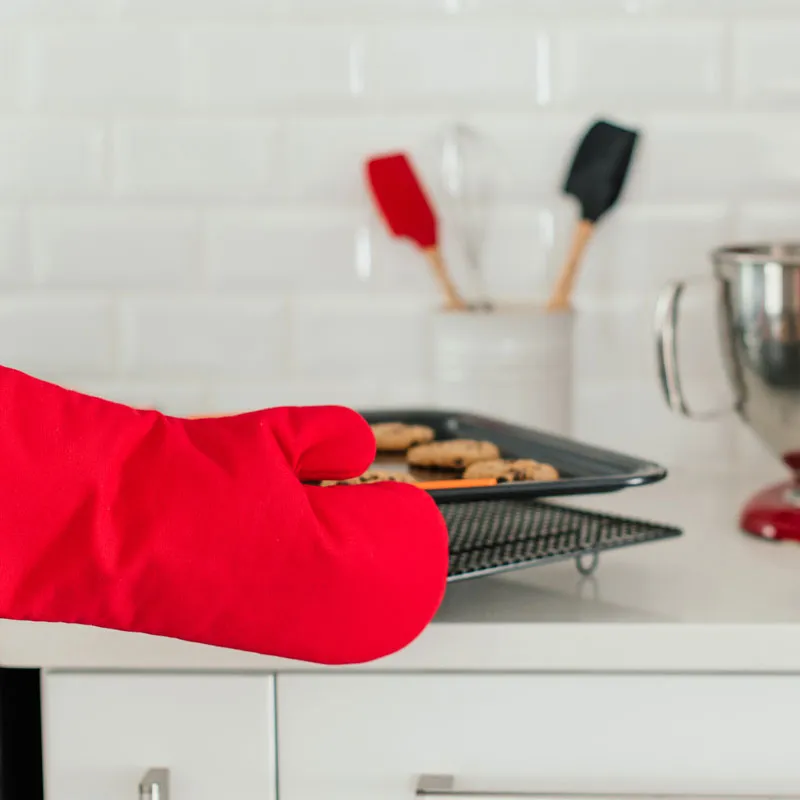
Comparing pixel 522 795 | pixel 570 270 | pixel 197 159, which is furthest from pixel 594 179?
pixel 522 795

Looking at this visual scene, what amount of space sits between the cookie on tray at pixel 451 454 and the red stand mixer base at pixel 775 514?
0.71 ft

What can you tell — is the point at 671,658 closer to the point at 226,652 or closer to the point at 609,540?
the point at 609,540

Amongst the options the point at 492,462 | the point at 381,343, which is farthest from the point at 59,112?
the point at 492,462

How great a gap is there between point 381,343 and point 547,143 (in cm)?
26

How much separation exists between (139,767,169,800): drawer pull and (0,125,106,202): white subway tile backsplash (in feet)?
2.22

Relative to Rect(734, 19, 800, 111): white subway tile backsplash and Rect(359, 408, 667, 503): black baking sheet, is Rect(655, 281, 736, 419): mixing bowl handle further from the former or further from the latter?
Rect(734, 19, 800, 111): white subway tile backsplash

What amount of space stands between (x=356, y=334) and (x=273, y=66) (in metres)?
0.28

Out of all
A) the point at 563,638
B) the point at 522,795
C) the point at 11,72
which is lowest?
the point at 522,795

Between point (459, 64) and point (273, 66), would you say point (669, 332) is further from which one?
point (273, 66)

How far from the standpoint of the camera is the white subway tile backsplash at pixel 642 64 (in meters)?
1.22

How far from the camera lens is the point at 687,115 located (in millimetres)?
1234

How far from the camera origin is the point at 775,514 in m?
0.98

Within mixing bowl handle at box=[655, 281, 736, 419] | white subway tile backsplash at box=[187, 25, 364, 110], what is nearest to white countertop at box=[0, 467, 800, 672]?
mixing bowl handle at box=[655, 281, 736, 419]

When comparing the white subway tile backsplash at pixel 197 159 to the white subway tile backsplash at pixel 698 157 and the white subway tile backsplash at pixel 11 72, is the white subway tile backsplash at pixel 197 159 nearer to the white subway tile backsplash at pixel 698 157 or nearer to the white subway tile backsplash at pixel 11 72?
the white subway tile backsplash at pixel 11 72
